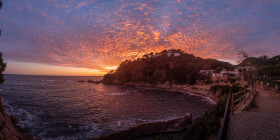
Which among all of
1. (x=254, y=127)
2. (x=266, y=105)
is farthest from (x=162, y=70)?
(x=254, y=127)

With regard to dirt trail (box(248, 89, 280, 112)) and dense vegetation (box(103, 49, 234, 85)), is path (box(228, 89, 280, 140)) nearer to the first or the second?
dirt trail (box(248, 89, 280, 112))

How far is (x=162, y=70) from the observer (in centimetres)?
7419

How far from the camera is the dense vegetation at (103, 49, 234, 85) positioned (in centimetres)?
6443

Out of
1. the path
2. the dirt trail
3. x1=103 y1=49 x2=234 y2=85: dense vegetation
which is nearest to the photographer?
the path

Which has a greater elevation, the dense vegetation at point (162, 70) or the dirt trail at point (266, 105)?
the dense vegetation at point (162, 70)

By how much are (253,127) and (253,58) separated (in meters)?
15.8

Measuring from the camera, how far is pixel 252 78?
1659 centimetres

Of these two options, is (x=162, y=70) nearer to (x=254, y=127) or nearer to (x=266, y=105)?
(x=266, y=105)

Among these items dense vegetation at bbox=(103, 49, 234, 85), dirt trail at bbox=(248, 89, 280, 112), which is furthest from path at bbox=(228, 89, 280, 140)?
dense vegetation at bbox=(103, 49, 234, 85)

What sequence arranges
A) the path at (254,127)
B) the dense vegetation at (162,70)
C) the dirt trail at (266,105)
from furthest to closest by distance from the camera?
1. the dense vegetation at (162,70)
2. the dirt trail at (266,105)
3. the path at (254,127)

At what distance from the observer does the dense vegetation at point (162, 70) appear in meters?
64.4

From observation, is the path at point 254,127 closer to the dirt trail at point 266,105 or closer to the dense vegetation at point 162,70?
the dirt trail at point 266,105

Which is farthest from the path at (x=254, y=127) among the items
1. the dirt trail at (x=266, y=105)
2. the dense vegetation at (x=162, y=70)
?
the dense vegetation at (x=162, y=70)

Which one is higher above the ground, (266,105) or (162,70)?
(162,70)
